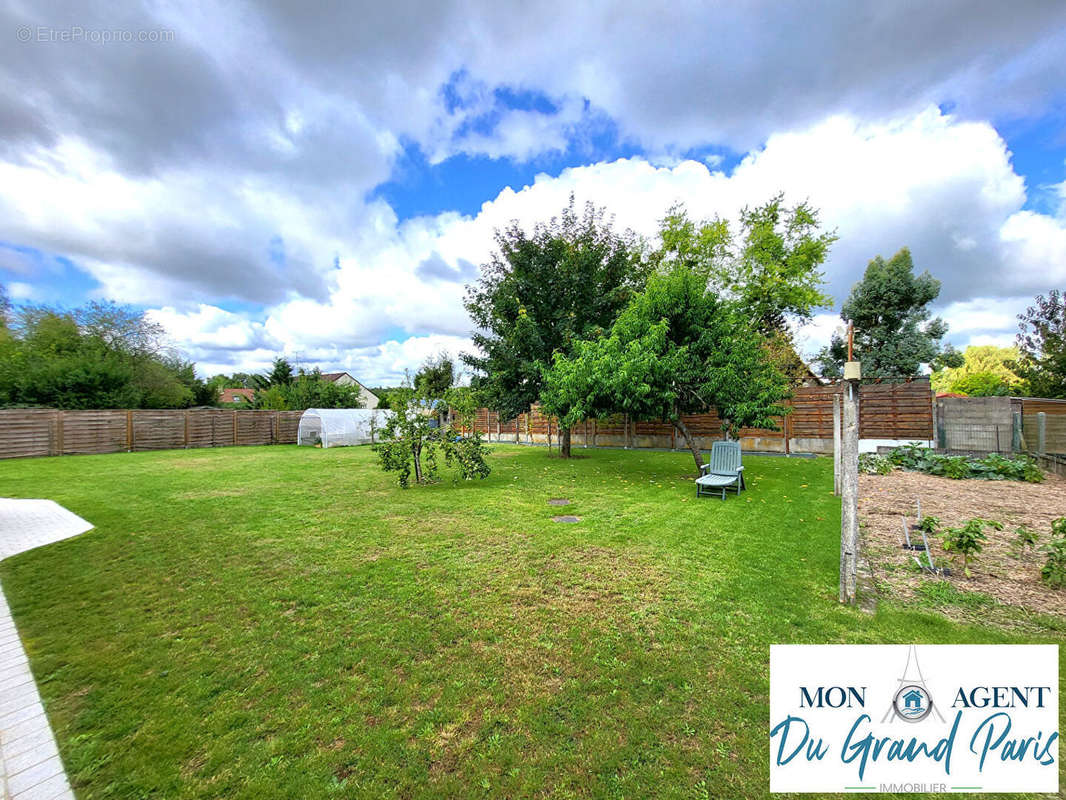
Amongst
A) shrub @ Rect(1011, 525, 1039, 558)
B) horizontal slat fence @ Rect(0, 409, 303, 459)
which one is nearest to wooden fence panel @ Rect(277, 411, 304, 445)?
horizontal slat fence @ Rect(0, 409, 303, 459)

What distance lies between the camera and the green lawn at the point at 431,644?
5.98 feet

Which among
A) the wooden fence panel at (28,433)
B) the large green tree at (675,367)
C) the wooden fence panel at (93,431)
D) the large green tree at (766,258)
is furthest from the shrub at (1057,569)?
the wooden fence panel at (28,433)

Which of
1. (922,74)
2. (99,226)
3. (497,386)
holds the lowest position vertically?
(497,386)

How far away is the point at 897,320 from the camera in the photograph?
81.7ft

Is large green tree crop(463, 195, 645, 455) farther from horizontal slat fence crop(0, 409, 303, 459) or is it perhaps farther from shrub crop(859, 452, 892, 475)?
→ horizontal slat fence crop(0, 409, 303, 459)

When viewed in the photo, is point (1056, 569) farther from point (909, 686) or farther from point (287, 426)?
point (287, 426)

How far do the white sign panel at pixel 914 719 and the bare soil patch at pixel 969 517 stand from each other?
1612 millimetres

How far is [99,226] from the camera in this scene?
33.8 ft

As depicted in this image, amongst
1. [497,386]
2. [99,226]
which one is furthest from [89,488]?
[497,386]

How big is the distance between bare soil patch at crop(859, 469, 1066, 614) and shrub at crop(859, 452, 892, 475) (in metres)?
0.36

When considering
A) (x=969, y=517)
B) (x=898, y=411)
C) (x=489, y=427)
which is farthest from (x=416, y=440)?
(x=898, y=411)

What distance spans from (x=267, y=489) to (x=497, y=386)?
265 inches

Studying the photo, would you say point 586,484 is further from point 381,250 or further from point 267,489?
point 381,250

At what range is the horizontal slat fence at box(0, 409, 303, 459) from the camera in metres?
14.8
